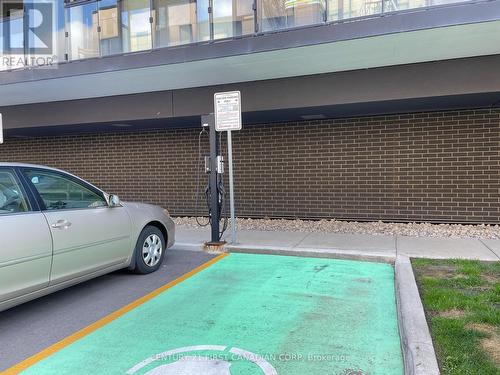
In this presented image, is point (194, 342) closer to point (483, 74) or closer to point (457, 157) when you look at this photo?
point (483, 74)

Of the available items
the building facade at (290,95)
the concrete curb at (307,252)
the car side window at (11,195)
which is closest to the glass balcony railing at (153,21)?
the building facade at (290,95)

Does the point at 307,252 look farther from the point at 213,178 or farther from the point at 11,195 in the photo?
the point at 11,195

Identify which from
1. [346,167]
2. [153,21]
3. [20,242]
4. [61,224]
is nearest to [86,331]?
[20,242]

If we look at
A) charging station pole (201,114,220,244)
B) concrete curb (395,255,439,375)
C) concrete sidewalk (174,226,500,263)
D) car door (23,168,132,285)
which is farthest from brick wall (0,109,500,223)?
car door (23,168,132,285)

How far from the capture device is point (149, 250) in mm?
5832

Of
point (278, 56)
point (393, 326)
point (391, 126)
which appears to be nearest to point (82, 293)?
point (393, 326)

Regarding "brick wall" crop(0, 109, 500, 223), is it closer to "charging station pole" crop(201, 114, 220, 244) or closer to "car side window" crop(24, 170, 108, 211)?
"charging station pole" crop(201, 114, 220, 244)

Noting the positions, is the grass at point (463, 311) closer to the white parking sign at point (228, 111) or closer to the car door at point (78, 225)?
the white parking sign at point (228, 111)

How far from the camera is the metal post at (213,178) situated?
707 cm

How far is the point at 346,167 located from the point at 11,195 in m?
7.09

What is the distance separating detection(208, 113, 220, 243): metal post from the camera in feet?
23.2

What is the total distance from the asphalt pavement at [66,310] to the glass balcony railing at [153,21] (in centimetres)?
445

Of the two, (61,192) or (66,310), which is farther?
(61,192)

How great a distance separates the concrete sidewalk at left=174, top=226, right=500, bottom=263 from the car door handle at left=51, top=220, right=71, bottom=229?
313 centimetres
